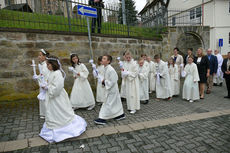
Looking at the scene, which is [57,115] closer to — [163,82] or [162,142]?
[162,142]

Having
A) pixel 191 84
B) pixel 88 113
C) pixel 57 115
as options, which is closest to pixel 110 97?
pixel 88 113

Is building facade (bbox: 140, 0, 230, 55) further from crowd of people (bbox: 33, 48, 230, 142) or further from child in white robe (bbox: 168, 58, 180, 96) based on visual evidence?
child in white robe (bbox: 168, 58, 180, 96)

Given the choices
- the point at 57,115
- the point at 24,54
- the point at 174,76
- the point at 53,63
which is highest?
the point at 24,54

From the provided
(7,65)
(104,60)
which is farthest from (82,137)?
(7,65)

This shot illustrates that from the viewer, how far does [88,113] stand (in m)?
5.60

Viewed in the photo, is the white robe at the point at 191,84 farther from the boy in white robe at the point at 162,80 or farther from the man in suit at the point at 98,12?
the man in suit at the point at 98,12

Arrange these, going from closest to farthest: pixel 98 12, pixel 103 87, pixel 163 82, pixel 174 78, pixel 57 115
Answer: pixel 57 115 < pixel 103 87 < pixel 163 82 < pixel 174 78 < pixel 98 12

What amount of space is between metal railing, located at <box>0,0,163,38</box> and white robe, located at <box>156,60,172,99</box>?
318cm

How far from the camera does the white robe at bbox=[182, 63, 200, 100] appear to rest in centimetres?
707

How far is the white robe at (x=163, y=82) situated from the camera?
7324 millimetres

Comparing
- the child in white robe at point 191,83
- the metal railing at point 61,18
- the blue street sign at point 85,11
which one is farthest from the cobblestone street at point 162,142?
the metal railing at point 61,18

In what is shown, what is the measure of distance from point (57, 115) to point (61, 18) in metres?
5.53

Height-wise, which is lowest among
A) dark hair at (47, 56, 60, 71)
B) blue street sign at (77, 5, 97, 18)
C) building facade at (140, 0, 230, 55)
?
dark hair at (47, 56, 60, 71)

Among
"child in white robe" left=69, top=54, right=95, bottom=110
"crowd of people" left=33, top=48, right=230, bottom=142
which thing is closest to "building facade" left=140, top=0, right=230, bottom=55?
"crowd of people" left=33, top=48, right=230, bottom=142
